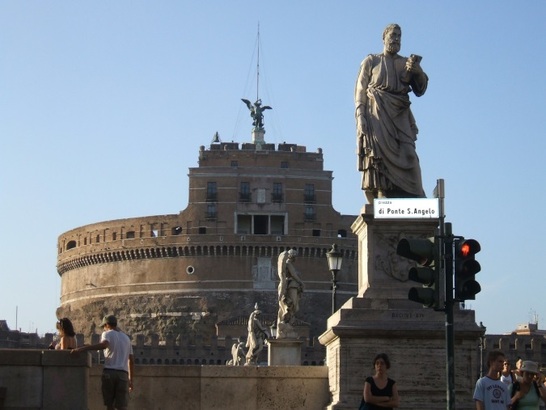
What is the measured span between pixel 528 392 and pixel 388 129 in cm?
574

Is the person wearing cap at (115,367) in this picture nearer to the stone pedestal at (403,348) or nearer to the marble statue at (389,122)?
the stone pedestal at (403,348)

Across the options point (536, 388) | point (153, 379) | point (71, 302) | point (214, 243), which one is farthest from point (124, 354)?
point (71, 302)

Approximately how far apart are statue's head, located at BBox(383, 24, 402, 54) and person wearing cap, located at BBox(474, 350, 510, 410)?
6.33m

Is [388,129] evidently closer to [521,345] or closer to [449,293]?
[449,293]

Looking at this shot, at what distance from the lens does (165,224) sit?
113000 mm

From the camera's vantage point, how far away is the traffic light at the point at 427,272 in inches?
462

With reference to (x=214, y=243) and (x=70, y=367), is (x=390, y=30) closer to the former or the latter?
(x=70, y=367)

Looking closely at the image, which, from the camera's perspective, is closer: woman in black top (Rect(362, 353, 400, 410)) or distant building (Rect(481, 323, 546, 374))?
woman in black top (Rect(362, 353, 400, 410))

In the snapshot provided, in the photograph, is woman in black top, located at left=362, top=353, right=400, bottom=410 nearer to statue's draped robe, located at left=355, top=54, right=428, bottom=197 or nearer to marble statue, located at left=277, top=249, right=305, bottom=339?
statue's draped robe, located at left=355, top=54, right=428, bottom=197

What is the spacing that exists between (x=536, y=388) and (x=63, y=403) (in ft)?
15.3

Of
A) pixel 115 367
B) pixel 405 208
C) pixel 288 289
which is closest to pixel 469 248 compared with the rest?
pixel 115 367

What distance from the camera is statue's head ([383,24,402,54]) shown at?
675 inches

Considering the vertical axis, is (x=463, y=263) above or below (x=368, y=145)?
below

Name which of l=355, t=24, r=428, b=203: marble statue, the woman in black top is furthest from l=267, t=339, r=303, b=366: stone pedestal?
the woman in black top
